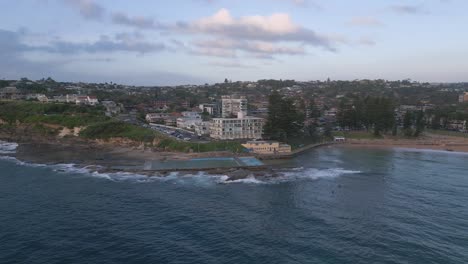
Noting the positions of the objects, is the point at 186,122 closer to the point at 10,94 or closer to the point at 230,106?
the point at 230,106

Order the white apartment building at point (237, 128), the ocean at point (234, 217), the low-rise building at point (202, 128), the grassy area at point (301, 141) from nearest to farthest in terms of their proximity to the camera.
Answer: the ocean at point (234, 217), the grassy area at point (301, 141), the white apartment building at point (237, 128), the low-rise building at point (202, 128)

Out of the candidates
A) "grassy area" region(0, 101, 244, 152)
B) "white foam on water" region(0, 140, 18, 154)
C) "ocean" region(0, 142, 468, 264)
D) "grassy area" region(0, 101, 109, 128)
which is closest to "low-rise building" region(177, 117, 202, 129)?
"grassy area" region(0, 101, 244, 152)

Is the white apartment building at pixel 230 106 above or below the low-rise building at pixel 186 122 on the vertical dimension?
above

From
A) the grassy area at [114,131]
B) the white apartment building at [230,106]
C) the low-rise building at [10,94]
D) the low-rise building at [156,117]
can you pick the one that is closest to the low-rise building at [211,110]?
the white apartment building at [230,106]

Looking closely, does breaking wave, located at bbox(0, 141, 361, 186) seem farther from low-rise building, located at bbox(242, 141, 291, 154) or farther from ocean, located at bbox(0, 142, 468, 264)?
low-rise building, located at bbox(242, 141, 291, 154)

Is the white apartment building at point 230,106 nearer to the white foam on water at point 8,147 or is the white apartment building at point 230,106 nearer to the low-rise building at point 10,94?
the white foam on water at point 8,147

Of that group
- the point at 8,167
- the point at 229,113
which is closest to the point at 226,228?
the point at 8,167

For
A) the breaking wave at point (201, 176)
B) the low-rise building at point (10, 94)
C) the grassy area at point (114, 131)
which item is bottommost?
the breaking wave at point (201, 176)
